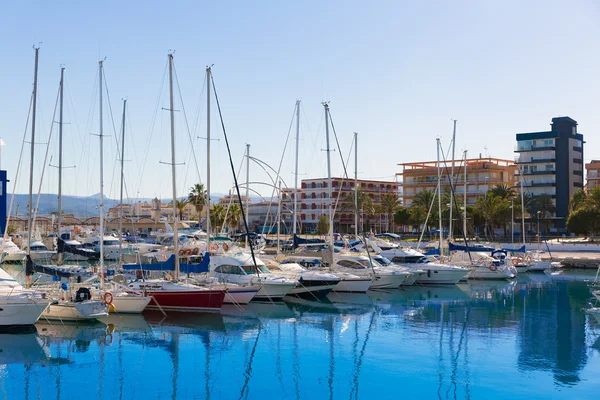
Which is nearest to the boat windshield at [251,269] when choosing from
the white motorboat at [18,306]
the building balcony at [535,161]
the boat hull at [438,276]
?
the white motorboat at [18,306]

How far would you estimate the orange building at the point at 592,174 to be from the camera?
117 m

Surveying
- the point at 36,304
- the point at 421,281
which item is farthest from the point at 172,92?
the point at 421,281

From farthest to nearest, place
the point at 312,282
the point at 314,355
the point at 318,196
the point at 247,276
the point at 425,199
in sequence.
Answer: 1. the point at 318,196
2. the point at 425,199
3. the point at 312,282
4. the point at 247,276
5. the point at 314,355

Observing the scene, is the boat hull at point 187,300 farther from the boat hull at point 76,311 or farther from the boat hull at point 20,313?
the boat hull at point 20,313

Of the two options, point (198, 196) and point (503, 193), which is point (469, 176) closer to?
point (503, 193)

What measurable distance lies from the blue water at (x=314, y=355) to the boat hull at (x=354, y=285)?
498 centimetres

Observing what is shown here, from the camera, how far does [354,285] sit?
44031 mm

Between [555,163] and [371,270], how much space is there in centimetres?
7972

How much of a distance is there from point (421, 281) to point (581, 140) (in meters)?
80.3

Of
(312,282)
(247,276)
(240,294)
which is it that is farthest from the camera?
(312,282)

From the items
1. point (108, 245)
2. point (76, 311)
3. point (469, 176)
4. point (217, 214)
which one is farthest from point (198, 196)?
point (76, 311)

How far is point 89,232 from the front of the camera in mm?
90875

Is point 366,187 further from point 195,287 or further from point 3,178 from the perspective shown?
point 195,287

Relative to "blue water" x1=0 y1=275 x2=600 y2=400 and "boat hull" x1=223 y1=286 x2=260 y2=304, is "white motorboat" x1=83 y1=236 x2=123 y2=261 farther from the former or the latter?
"blue water" x1=0 y1=275 x2=600 y2=400
